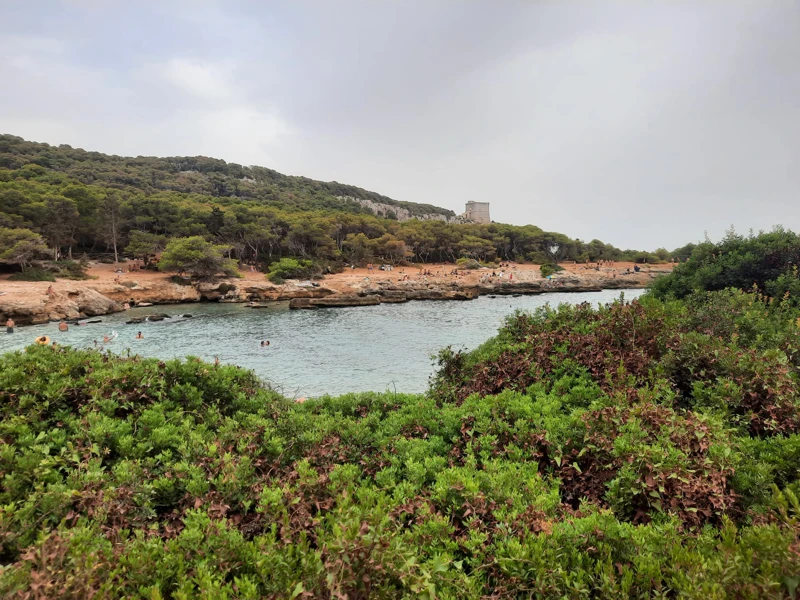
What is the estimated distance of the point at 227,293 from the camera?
133 ft

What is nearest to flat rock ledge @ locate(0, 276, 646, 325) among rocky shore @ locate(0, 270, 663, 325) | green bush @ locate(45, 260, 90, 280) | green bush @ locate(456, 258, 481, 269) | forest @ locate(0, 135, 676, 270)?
rocky shore @ locate(0, 270, 663, 325)

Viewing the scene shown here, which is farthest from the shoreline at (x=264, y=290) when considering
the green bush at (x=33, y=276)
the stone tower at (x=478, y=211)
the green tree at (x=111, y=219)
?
the stone tower at (x=478, y=211)

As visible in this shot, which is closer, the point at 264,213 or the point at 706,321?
the point at 706,321

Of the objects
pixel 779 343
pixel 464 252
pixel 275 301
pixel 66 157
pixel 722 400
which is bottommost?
pixel 275 301

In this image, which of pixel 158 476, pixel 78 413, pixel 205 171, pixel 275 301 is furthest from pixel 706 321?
pixel 205 171

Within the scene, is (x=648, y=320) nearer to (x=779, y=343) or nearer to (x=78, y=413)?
(x=779, y=343)

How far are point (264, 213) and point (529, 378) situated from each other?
61.3 metres

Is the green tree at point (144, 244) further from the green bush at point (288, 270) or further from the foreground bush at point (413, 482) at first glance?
the foreground bush at point (413, 482)

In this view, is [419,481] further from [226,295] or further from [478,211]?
[478,211]

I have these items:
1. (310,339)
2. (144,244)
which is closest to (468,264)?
(144,244)

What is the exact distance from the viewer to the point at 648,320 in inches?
246

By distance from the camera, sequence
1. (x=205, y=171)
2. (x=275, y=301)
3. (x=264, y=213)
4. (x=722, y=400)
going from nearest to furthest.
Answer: (x=722, y=400)
(x=275, y=301)
(x=264, y=213)
(x=205, y=171)

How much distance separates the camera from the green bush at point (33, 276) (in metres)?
34.4

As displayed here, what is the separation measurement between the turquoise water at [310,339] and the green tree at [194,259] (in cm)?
665
